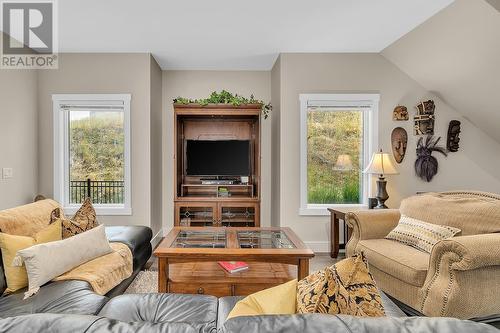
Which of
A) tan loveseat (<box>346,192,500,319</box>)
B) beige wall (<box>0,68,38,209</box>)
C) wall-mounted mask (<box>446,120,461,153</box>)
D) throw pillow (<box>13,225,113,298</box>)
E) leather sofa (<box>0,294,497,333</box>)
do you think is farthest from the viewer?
wall-mounted mask (<box>446,120,461,153</box>)

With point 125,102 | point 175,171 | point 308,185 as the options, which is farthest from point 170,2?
point 308,185

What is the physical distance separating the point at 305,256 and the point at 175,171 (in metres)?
2.74

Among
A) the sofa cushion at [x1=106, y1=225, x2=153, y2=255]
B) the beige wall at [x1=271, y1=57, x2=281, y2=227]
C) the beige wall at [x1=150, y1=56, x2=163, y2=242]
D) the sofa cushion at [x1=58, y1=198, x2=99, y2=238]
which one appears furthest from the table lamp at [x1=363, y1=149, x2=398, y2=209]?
the sofa cushion at [x1=58, y1=198, x2=99, y2=238]

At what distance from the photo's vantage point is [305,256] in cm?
245

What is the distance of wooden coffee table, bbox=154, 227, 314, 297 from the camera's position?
2389mm

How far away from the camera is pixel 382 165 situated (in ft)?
13.2

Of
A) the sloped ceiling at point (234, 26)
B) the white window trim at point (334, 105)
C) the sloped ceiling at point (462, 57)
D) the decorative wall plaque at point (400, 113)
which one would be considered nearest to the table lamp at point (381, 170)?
the white window trim at point (334, 105)

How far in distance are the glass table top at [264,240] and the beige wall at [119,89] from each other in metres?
1.86

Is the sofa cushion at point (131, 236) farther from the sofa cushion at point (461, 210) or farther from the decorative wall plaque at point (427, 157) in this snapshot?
the decorative wall plaque at point (427, 157)

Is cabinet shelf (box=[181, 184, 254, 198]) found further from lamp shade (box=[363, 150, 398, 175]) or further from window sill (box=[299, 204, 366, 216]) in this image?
lamp shade (box=[363, 150, 398, 175])

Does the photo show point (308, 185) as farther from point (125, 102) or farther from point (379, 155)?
point (125, 102)

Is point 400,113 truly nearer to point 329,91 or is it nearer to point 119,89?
point 329,91

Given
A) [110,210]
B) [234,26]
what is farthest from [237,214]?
[234,26]

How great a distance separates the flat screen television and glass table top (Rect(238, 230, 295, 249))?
189 cm
